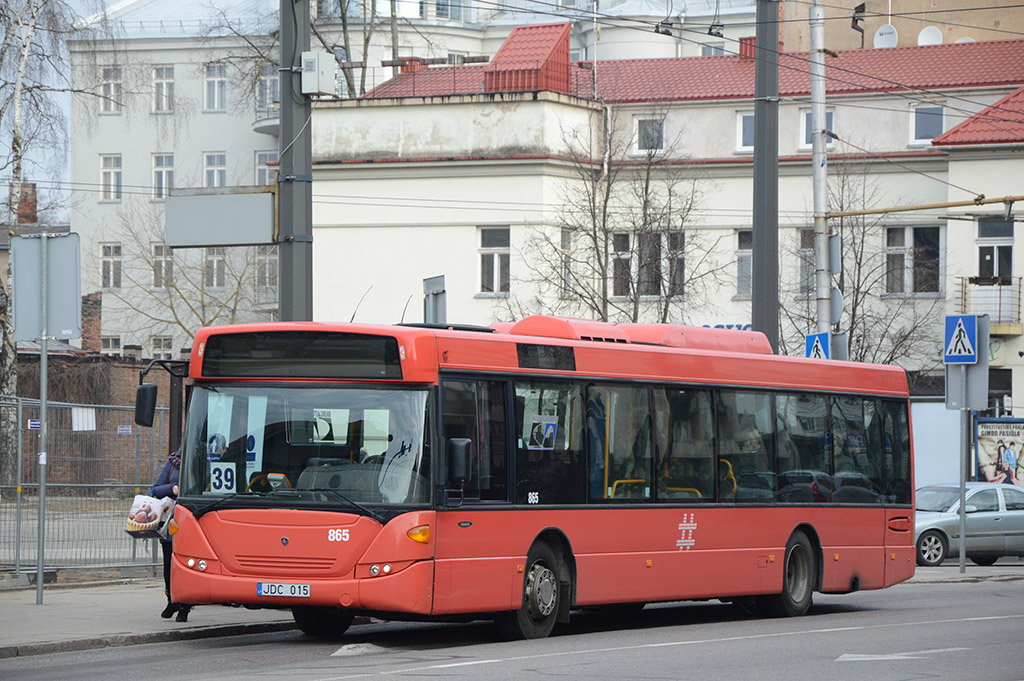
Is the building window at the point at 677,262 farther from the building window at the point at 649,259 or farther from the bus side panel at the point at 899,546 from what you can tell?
the bus side panel at the point at 899,546

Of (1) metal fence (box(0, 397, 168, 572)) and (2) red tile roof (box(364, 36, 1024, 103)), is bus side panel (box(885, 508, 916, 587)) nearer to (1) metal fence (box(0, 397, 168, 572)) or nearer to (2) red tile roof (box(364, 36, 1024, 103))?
(1) metal fence (box(0, 397, 168, 572))

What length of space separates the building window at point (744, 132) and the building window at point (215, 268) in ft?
64.3

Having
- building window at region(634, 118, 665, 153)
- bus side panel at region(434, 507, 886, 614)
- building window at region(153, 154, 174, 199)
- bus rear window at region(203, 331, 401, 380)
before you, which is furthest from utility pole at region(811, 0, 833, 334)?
building window at region(153, 154, 174, 199)

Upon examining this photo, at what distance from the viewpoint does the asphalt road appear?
1107cm

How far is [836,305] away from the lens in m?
26.5

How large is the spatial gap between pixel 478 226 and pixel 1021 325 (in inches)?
557

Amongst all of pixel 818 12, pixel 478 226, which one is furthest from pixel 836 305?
pixel 478 226

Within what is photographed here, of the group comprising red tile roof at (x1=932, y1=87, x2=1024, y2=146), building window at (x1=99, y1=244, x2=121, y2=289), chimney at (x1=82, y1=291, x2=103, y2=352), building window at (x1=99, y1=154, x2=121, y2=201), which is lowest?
chimney at (x1=82, y1=291, x2=103, y2=352)

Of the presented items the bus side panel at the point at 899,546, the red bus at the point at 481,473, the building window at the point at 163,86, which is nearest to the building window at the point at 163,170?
the building window at the point at 163,86

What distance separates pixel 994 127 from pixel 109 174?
123 ft

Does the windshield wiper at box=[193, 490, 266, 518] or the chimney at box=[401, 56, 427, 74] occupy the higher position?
the chimney at box=[401, 56, 427, 74]

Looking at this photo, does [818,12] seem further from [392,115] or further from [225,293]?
[225,293]

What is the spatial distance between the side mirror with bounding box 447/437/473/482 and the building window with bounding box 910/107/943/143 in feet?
108

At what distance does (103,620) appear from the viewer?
1467 cm
